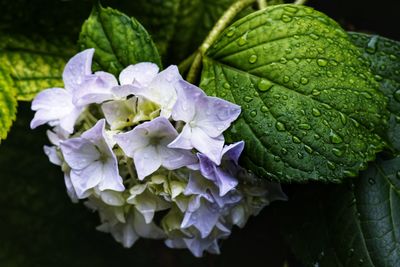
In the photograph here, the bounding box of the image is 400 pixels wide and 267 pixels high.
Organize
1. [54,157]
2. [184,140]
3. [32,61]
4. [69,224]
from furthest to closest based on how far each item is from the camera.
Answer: [69,224], [32,61], [54,157], [184,140]

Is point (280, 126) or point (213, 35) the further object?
point (213, 35)

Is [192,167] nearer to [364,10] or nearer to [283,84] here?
[283,84]

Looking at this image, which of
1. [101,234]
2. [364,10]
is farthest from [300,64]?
[101,234]

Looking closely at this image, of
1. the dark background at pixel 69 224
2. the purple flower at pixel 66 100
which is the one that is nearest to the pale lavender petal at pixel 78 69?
the purple flower at pixel 66 100

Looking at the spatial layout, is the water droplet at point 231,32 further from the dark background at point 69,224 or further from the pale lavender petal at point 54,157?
the dark background at point 69,224

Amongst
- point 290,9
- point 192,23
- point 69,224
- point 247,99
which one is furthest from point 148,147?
point 69,224

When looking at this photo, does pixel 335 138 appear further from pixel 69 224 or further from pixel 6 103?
pixel 69 224

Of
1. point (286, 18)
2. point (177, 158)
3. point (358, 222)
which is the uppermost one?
A: point (286, 18)

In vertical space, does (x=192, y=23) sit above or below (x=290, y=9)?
below
